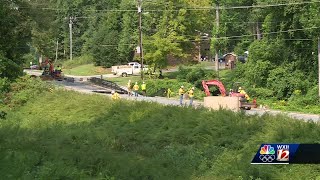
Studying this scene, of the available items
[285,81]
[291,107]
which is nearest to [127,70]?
[285,81]

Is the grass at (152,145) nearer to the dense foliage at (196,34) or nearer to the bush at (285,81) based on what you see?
the dense foliage at (196,34)

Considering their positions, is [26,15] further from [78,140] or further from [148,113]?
[78,140]

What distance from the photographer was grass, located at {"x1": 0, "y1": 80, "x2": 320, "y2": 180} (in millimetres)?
14617

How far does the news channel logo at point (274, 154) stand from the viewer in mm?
5410

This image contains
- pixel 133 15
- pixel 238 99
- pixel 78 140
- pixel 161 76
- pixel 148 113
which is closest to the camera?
pixel 78 140

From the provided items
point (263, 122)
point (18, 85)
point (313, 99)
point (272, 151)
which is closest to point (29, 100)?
point (18, 85)

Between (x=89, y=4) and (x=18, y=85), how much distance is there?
83.4 m

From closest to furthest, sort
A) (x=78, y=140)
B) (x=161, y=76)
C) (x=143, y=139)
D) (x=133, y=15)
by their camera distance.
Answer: (x=78, y=140) → (x=143, y=139) → (x=161, y=76) → (x=133, y=15)

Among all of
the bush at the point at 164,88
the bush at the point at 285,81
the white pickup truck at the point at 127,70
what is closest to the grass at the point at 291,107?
the bush at the point at 285,81

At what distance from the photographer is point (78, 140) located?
2008 cm

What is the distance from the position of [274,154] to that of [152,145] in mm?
14935

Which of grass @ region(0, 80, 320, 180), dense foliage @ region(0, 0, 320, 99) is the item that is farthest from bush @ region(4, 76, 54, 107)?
grass @ region(0, 80, 320, 180)

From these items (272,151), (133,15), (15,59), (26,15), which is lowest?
(272,151)

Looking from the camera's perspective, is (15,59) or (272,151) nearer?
(272,151)
